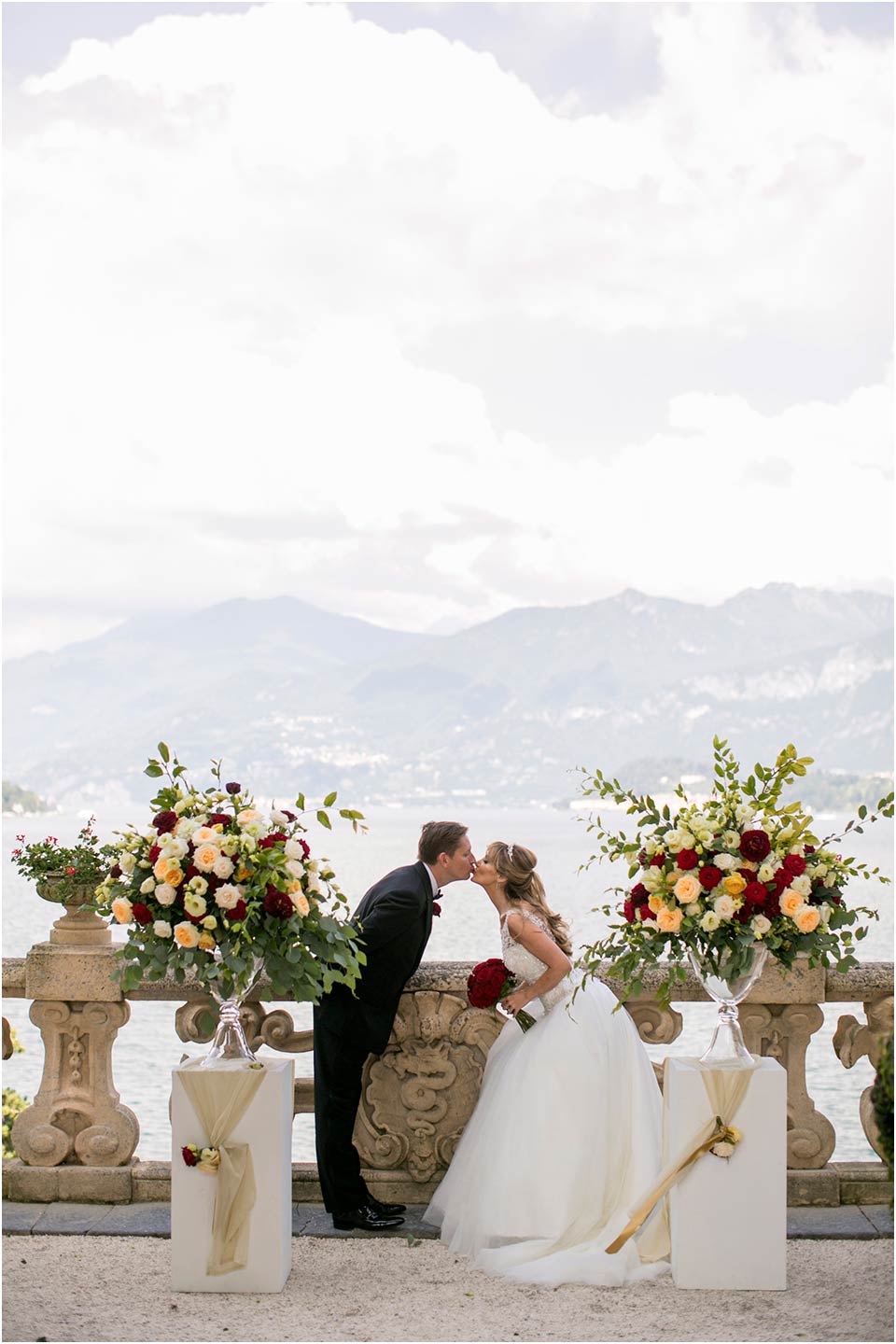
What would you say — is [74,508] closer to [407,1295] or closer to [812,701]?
[812,701]

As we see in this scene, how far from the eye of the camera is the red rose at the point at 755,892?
5277mm

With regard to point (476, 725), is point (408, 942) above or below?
below

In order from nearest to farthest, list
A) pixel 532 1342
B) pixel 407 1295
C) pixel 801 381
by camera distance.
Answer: pixel 532 1342, pixel 407 1295, pixel 801 381

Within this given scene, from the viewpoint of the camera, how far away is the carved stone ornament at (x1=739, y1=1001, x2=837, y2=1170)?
6246 mm

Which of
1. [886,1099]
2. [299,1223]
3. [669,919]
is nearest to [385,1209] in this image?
[299,1223]

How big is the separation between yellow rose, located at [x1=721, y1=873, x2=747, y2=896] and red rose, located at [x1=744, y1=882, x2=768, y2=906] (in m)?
→ 0.02

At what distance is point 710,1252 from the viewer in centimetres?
532

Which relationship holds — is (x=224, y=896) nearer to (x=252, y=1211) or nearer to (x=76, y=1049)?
(x=252, y=1211)

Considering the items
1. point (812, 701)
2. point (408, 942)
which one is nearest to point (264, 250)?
point (812, 701)

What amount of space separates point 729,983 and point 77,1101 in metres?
3.01

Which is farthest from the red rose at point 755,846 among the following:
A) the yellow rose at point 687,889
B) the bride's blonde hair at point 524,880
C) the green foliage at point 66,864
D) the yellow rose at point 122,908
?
the green foliage at point 66,864

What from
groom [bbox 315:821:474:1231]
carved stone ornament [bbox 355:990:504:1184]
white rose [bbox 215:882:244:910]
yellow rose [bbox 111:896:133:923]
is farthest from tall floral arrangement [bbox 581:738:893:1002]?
yellow rose [bbox 111:896:133:923]

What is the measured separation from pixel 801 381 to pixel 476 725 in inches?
2484

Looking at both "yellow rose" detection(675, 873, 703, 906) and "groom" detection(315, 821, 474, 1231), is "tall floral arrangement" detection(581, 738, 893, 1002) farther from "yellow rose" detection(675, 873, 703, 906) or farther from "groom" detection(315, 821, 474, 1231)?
"groom" detection(315, 821, 474, 1231)
